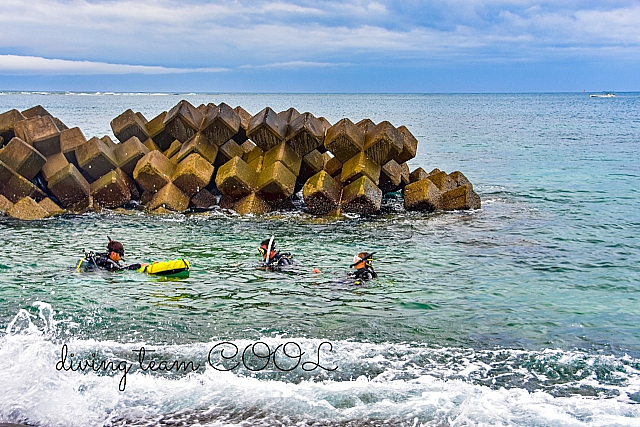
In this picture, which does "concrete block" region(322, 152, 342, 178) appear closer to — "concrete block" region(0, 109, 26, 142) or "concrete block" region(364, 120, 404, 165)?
"concrete block" region(364, 120, 404, 165)

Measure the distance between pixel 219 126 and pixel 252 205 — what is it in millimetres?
3329

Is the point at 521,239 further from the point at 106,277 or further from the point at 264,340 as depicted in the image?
the point at 106,277

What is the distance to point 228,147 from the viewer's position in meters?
20.1

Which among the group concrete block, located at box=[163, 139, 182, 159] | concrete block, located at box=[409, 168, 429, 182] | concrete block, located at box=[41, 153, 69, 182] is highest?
concrete block, located at box=[163, 139, 182, 159]

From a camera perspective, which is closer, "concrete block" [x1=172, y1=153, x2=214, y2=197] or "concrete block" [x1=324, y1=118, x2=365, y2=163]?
"concrete block" [x1=172, y1=153, x2=214, y2=197]

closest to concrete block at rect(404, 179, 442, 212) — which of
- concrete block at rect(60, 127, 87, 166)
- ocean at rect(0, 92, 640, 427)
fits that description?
ocean at rect(0, 92, 640, 427)

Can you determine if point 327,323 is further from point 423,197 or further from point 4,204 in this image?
point 4,204

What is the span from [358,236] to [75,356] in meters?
8.61

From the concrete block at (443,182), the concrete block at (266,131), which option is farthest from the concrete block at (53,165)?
the concrete block at (443,182)

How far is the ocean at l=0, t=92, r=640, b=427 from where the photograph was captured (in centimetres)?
724

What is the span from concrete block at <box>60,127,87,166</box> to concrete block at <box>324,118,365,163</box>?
7.70m

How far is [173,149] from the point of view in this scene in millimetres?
20781

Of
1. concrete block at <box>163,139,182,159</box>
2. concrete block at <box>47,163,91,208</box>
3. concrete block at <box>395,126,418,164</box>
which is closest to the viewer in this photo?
concrete block at <box>47,163,91,208</box>

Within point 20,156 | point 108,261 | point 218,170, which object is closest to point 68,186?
point 20,156
